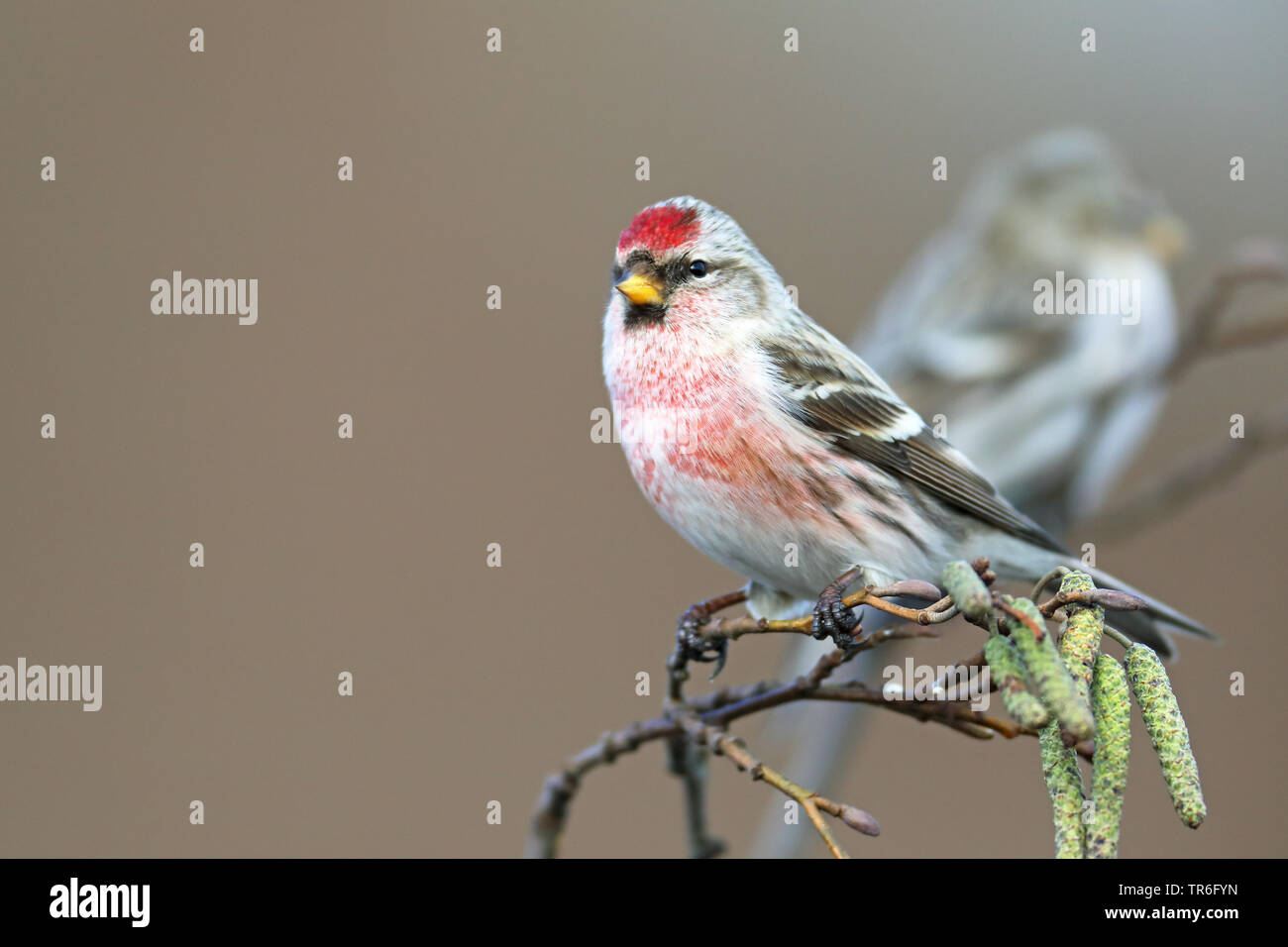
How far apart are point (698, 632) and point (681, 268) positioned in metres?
0.57

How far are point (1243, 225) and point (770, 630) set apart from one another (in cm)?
452

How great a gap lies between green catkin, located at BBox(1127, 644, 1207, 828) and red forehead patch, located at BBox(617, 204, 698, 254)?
0.94 meters

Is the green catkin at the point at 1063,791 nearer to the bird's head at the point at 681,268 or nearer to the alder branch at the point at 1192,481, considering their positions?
the bird's head at the point at 681,268

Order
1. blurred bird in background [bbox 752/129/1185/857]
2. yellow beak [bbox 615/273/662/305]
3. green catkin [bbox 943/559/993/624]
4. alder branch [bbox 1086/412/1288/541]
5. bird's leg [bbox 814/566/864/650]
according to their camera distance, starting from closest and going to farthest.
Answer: green catkin [bbox 943/559/993/624], bird's leg [bbox 814/566/864/650], yellow beak [bbox 615/273/662/305], alder branch [bbox 1086/412/1288/541], blurred bird in background [bbox 752/129/1185/857]

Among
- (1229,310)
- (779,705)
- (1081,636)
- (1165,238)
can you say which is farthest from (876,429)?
(1165,238)

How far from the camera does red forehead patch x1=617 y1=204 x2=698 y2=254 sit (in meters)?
1.70

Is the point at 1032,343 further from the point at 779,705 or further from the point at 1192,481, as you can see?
the point at 779,705

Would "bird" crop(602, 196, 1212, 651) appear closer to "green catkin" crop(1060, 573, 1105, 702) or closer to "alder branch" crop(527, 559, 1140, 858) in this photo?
"alder branch" crop(527, 559, 1140, 858)

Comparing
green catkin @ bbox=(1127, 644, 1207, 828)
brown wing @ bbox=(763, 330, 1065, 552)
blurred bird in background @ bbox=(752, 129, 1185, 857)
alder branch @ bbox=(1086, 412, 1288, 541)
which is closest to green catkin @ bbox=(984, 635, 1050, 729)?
green catkin @ bbox=(1127, 644, 1207, 828)

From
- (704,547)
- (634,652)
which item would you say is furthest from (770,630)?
(634,652)

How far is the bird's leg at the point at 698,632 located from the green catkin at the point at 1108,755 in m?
0.53

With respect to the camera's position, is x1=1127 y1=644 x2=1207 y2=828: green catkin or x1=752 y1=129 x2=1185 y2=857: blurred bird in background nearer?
x1=1127 y1=644 x2=1207 y2=828: green catkin

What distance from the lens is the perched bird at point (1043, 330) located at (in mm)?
2592

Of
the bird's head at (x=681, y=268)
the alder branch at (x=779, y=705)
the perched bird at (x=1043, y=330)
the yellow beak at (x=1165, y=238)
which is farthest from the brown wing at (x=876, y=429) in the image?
the yellow beak at (x=1165, y=238)
